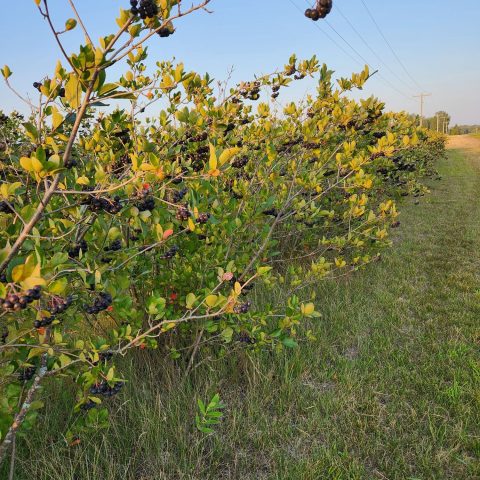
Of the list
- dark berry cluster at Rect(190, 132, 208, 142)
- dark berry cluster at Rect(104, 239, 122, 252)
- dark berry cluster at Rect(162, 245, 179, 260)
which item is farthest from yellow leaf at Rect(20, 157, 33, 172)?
dark berry cluster at Rect(190, 132, 208, 142)

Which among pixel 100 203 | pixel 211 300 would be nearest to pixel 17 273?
pixel 100 203

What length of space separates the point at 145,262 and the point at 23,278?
146 cm

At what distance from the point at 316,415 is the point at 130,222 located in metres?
1.75

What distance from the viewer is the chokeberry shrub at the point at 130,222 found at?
146cm

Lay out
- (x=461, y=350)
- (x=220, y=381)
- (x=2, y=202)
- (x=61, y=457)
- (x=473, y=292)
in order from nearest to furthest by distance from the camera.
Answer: (x=2, y=202)
(x=61, y=457)
(x=220, y=381)
(x=461, y=350)
(x=473, y=292)

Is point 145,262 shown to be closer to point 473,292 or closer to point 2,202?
point 2,202

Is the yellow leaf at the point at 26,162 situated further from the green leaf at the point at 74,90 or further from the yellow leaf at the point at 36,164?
the green leaf at the point at 74,90

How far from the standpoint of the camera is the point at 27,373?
193 centimetres

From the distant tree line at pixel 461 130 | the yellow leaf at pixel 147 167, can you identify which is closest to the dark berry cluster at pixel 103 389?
the yellow leaf at pixel 147 167

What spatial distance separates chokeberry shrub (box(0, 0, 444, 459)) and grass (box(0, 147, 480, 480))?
0.23 metres

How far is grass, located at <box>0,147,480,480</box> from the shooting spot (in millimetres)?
2311

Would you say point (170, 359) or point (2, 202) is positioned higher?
point (2, 202)

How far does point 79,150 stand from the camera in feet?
9.98

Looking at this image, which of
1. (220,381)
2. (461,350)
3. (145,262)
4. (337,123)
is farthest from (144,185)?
(461,350)
